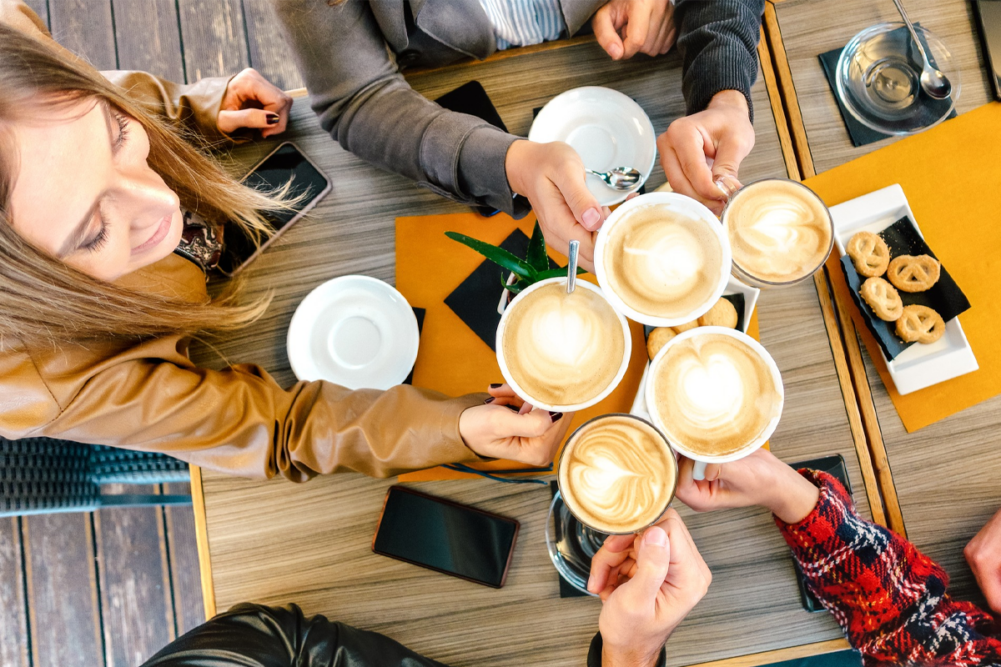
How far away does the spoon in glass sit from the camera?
4.04 ft

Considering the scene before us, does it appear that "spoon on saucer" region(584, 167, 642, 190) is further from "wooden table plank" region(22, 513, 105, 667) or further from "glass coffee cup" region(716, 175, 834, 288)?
"wooden table plank" region(22, 513, 105, 667)

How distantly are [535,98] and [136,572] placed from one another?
6.97 feet

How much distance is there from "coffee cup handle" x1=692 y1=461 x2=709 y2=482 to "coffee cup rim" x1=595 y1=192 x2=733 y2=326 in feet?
0.86

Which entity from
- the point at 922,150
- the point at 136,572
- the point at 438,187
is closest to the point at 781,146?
the point at 922,150

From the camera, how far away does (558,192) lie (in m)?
1.05

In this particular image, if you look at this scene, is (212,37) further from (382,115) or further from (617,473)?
(617,473)

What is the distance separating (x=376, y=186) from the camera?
130 cm

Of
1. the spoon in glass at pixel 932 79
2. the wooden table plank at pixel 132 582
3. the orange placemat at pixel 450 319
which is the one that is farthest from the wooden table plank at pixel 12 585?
the spoon in glass at pixel 932 79

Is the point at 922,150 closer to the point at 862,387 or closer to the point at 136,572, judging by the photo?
the point at 862,387

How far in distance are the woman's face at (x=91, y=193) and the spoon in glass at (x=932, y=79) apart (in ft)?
4.92

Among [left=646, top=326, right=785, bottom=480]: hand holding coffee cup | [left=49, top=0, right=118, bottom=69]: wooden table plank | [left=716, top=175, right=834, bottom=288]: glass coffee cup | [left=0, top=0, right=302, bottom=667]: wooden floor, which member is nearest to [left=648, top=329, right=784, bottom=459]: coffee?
[left=646, top=326, right=785, bottom=480]: hand holding coffee cup

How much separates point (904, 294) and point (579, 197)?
2.33 feet

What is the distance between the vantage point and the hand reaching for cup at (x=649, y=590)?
0.92m

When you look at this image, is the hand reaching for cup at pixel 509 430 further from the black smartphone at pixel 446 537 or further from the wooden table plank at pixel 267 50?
the wooden table plank at pixel 267 50
